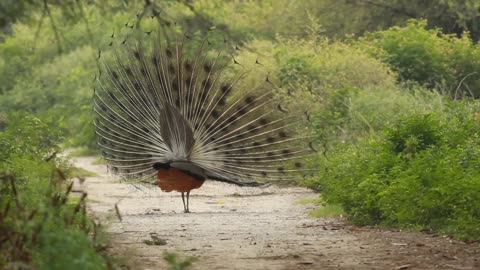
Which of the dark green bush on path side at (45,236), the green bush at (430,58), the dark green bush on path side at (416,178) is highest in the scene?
the green bush at (430,58)

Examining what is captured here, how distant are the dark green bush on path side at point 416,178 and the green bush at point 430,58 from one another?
12.7 m

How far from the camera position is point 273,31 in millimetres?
40281

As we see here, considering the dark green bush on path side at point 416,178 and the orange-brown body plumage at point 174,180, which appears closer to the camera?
the dark green bush on path side at point 416,178

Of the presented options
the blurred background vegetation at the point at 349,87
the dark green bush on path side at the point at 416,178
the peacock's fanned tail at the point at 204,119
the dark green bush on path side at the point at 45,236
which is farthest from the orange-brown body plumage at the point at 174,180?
the dark green bush on path side at the point at 45,236

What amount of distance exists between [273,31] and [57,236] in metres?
34.3

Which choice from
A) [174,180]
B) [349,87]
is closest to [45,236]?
Result: [174,180]

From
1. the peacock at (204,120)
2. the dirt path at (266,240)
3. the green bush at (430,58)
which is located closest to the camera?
the dirt path at (266,240)

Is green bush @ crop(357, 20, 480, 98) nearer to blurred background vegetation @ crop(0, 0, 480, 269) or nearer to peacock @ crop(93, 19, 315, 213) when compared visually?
blurred background vegetation @ crop(0, 0, 480, 269)

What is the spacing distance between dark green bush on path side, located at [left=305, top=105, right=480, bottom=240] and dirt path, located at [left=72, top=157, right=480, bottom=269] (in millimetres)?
350

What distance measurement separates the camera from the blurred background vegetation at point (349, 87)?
11.7 m

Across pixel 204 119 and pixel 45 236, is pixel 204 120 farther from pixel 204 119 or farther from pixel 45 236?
pixel 45 236

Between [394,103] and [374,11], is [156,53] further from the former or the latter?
[374,11]

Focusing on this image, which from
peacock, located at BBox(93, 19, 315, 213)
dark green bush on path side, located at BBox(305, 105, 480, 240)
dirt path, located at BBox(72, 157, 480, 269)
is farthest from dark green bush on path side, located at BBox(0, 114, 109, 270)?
peacock, located at BBox(93, 19, 315, 213)

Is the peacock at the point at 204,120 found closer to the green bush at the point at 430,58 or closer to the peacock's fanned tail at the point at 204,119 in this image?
the peacock's fanned tail at the point at 204,119
